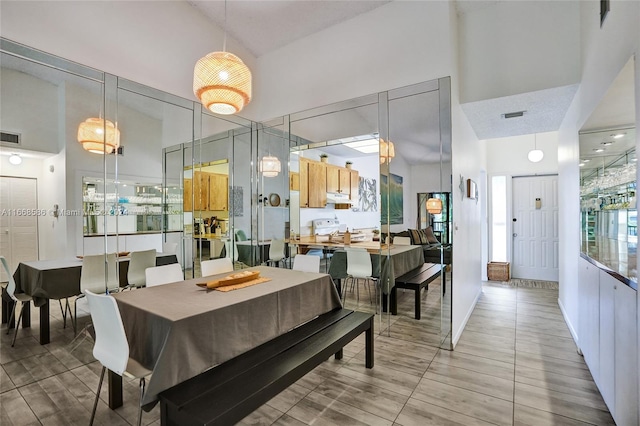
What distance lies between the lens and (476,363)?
292 centimetres

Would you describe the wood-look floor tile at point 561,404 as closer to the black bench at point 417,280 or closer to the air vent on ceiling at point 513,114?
the black bench at point 417,280

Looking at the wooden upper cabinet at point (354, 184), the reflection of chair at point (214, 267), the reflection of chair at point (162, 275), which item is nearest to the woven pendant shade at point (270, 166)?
the wooden upper cabinet at point (354, 184)

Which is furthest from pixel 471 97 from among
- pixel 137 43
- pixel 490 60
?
pixel 137 43

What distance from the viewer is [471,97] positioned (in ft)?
11.4

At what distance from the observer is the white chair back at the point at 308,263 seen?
348 centimetres

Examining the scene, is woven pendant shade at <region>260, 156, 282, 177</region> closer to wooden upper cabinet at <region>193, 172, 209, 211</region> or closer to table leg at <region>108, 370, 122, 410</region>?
wooden upper cabinet at <region>193, 172, 209, 211</region>

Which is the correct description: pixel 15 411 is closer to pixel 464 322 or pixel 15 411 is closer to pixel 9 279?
pixel 9 279

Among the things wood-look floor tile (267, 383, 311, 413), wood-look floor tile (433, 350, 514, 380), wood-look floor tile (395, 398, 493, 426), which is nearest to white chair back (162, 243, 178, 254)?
wood-look floor tile (267, 383, 311, 413)

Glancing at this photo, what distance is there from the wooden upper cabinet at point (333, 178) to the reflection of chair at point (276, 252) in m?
1.17

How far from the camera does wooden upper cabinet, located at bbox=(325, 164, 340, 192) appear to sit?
4.45 metres

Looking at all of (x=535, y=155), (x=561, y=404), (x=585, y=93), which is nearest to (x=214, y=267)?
(x=561, y=404)

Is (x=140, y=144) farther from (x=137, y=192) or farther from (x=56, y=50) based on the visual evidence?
(x=56, y=50)

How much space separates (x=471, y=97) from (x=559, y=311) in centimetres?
333

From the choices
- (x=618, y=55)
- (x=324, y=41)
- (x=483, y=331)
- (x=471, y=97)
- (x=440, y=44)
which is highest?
(x=324, y=41)
